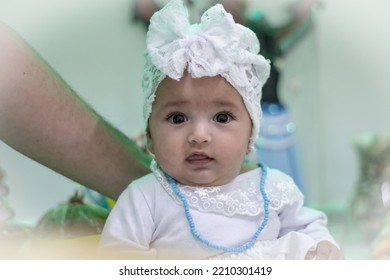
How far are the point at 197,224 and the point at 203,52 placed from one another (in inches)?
12.3

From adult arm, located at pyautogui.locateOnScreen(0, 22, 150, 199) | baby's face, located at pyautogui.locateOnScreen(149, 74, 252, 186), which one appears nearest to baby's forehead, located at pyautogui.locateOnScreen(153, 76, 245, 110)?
baby's face, located at pyautogui.locateOnScreen(149, 74, 252, 186)

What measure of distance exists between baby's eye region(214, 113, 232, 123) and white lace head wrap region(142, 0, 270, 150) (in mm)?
39

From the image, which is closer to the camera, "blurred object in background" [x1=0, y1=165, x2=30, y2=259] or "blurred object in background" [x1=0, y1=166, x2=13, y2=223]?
"blurred object in background" [x1=0, y1=165, x2=30, y2=259]

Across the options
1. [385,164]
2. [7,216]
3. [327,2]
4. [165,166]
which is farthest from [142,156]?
[385,164]

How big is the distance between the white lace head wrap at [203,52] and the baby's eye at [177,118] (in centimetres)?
4

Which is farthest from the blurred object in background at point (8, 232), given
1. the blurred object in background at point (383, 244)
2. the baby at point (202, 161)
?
the blurred object in background at point (383, 244)

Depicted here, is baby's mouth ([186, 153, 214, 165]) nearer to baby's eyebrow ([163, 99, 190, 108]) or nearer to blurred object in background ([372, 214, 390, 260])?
baby's eyebrow ([163, 99, 190, 108])

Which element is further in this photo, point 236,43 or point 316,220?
point 316,220

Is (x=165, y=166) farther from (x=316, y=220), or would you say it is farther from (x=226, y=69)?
(x=316, y=220)

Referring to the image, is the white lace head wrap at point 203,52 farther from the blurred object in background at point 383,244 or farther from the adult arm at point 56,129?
the blurred object in background at point 383,244

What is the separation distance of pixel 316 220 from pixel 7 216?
2.45 feet

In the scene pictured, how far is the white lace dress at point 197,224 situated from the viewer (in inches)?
42.8

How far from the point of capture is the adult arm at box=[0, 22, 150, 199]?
1213 millimetres
